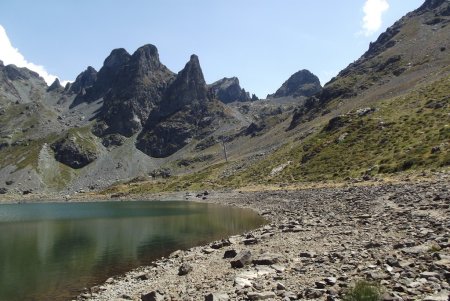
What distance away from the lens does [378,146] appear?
11175 cm

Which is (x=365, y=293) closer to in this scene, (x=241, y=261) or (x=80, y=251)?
(x=241, y=261)

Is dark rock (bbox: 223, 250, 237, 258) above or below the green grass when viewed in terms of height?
below

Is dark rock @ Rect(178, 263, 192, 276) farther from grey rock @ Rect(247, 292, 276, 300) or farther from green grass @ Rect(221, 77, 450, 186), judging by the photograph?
green grass @ Rect(221, 77, 450, 186)

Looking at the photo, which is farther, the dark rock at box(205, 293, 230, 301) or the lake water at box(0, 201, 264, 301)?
the lake water at box(0, 201, 264, 301)

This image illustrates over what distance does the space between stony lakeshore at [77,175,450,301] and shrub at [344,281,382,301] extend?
1.38 feet

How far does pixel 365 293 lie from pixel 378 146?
104230 millimetres

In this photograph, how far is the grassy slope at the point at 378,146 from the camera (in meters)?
87.8

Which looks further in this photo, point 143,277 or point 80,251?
point 80,251

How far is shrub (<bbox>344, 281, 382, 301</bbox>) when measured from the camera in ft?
48.0

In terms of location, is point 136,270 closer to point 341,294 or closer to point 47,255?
point 47,255

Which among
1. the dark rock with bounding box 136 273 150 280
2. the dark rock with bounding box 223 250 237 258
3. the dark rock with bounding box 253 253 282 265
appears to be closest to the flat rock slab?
the dark rock with bounding box 253 253 282 265

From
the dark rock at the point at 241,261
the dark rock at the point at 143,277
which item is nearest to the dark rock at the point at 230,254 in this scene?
the dark rock at the point at 241,261

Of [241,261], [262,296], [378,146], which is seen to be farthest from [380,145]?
[262,296]

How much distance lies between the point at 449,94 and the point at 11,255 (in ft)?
398
